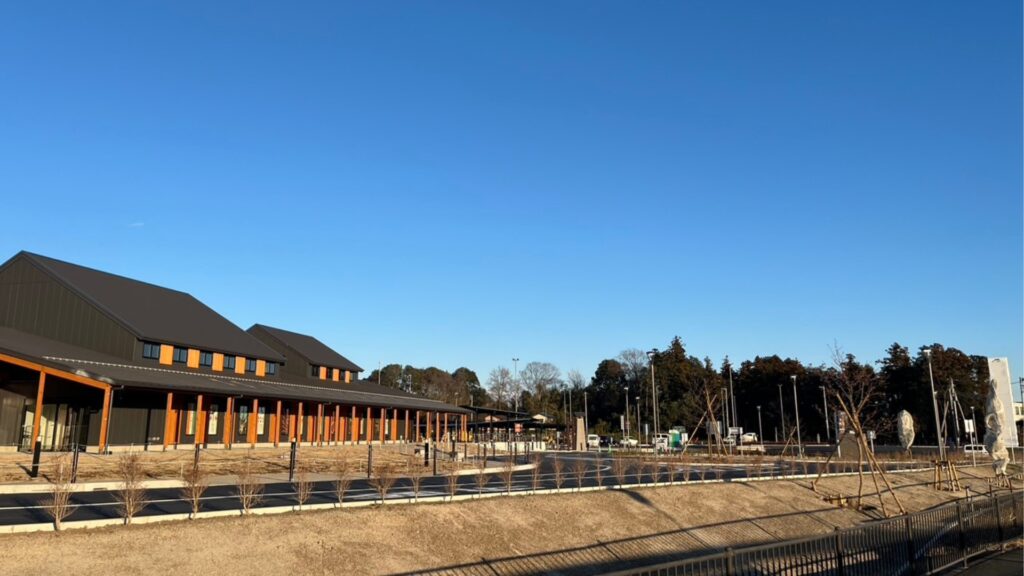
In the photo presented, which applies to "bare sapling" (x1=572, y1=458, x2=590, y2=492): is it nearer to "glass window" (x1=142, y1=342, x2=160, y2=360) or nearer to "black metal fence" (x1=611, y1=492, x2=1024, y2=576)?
"black metal fence" (x1=611, y1=492, x2=1024, y2=576)

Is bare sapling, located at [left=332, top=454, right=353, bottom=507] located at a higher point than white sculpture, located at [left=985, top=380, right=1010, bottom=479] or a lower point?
lower

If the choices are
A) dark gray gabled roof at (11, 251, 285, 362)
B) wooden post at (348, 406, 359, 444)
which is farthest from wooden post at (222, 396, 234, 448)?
wooden post at (348, 406, 359, 444)

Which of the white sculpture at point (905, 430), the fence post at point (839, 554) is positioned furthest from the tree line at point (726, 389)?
the fence post at point (839, 554)

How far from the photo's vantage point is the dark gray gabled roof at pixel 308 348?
5775cm

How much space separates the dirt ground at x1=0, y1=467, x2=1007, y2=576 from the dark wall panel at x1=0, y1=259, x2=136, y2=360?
27736 millimetres

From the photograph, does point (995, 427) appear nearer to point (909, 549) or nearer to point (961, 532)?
point (961, 532)

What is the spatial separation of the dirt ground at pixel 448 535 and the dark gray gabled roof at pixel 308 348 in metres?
40.7

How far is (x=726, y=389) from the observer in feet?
280

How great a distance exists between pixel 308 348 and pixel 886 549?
53166mm

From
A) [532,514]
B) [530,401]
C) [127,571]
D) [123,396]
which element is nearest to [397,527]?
[532,514]

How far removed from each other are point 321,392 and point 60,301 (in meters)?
16.7

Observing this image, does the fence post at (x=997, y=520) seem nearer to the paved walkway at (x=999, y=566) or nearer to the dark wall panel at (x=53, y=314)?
the paved walkway at (x=999, y=566)

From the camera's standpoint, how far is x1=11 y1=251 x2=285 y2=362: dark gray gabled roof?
1529 inches

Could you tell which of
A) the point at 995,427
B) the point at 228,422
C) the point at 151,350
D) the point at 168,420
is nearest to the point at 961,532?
the point at 995,427
